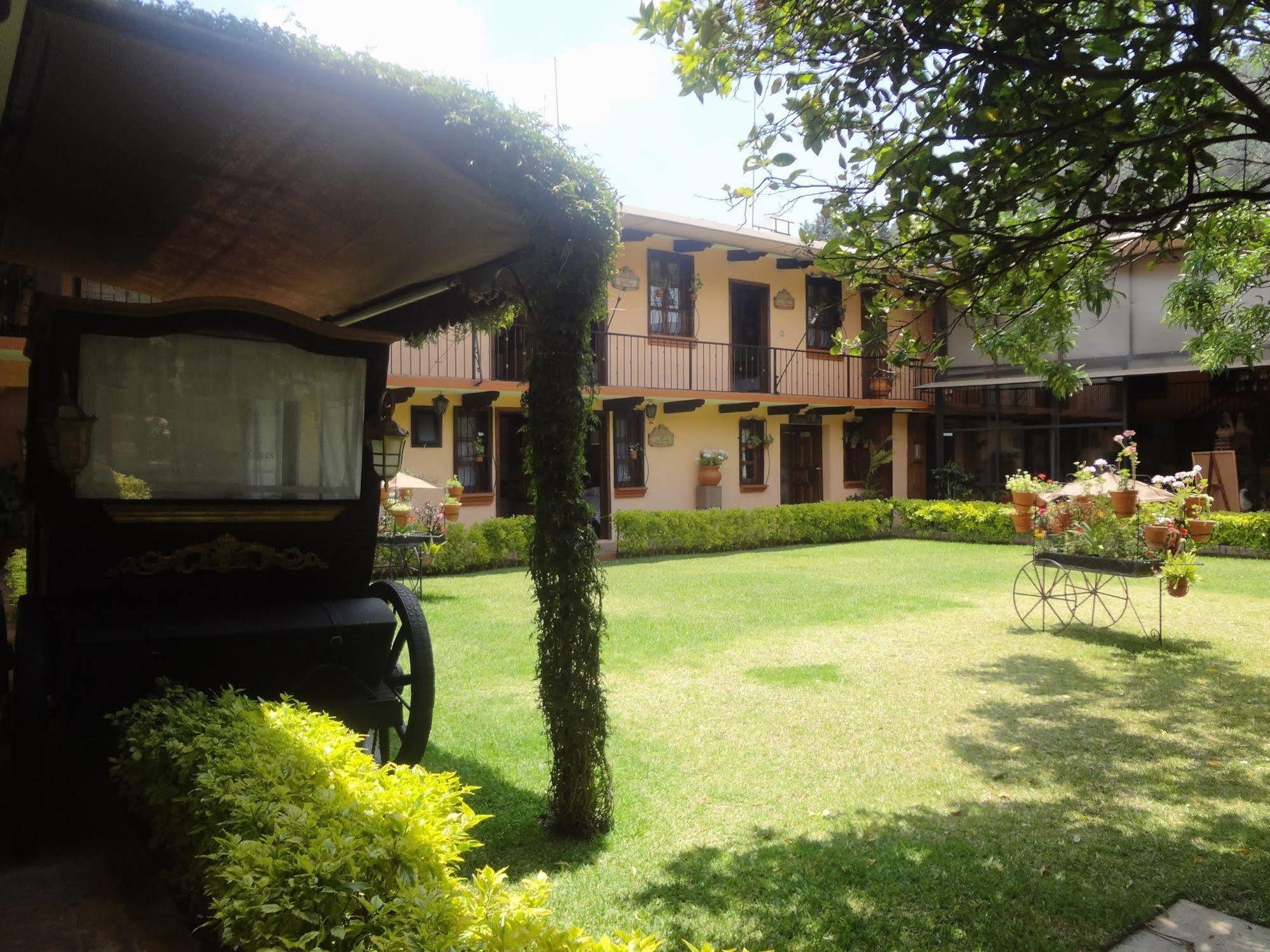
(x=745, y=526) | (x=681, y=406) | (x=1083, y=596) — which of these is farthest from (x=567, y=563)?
(x=681, y=406)

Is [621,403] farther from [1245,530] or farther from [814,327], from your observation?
[1245,530]

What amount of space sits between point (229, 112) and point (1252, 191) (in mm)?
4651

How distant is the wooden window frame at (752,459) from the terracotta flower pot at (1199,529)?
12.1 meters

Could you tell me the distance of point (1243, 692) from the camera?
7.03 m

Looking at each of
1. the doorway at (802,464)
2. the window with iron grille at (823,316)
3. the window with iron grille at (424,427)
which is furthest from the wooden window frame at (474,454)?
the window with iron grille at (823,316)

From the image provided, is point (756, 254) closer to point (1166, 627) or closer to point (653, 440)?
point (653, 440)

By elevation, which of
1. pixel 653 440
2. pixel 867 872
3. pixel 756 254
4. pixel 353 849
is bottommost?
pixel 867 872

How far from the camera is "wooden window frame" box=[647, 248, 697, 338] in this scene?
62.6ft

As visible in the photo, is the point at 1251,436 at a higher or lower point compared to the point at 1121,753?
higher

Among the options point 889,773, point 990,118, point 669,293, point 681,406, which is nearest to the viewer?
point 990,118

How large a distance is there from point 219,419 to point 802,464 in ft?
62.2

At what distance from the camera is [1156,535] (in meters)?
8.59

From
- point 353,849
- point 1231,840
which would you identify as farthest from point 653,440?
point 353,849

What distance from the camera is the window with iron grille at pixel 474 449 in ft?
55.6
